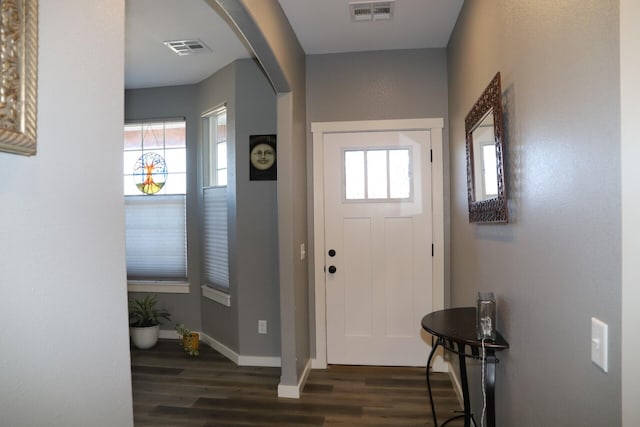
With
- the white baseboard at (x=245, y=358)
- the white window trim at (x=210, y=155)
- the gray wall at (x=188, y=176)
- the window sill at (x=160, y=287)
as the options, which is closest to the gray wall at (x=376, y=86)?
the white baseboard at (x=245, y=358)

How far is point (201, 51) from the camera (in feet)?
11.4

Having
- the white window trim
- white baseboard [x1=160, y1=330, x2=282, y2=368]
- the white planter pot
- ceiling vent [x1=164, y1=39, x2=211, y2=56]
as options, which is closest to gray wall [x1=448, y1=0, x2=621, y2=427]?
white baseboard [x1=160, y1=330, x2=282, y2=368]

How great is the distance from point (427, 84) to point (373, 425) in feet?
8.61

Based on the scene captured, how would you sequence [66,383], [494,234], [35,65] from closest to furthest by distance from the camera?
[35,65], [66,383], [494,234]

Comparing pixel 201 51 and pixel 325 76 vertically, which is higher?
pixel 201 51

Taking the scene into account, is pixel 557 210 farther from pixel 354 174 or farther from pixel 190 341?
pixel 190 341

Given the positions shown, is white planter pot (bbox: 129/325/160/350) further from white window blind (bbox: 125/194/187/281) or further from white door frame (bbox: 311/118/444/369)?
white door frame (bbox: 311/118/444/369)

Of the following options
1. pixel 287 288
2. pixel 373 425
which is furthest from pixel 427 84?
pixel 373 425

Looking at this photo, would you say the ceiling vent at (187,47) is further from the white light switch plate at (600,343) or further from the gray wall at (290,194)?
the white light switch plate at (600,343)

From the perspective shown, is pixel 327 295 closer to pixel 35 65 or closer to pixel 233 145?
pixel 233 145

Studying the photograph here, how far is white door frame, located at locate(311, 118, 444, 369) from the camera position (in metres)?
3.39

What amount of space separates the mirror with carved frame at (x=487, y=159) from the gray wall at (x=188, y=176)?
113 inches

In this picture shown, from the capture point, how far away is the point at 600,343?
3.30ft

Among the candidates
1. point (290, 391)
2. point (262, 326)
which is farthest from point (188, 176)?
point (290, 391)
